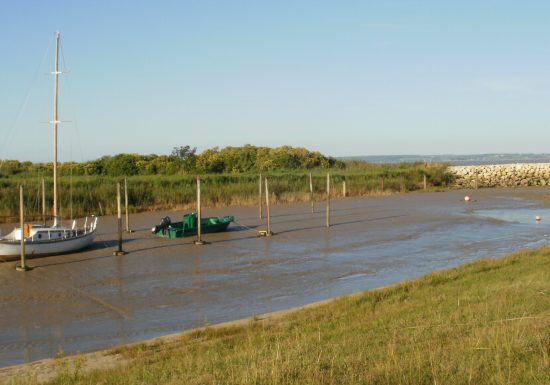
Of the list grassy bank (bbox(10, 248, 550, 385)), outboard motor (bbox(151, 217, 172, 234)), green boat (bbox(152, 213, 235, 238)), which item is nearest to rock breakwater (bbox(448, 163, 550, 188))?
green boat (bbox(152, 213, 235, 238))

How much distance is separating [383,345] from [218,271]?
511 inches

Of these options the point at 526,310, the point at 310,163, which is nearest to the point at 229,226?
the point at 526,310

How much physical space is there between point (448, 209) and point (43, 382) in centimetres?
3646

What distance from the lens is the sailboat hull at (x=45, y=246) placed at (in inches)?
857

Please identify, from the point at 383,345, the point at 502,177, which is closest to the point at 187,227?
the point at 383,345

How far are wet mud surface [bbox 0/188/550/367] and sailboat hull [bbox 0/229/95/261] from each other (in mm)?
329

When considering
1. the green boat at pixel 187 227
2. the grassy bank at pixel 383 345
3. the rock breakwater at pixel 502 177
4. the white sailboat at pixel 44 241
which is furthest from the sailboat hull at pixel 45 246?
the rock breakwater at pixel 502 177

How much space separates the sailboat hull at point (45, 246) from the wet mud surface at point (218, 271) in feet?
1.08

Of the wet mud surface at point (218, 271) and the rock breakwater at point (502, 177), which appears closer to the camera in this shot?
the wet mud surface at point (218, 271)

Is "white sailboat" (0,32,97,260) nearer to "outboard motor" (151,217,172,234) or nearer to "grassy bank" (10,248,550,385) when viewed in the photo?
"outboard motor" (151,217,172,234)

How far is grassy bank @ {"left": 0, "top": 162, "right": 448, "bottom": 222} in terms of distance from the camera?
36.5 metres

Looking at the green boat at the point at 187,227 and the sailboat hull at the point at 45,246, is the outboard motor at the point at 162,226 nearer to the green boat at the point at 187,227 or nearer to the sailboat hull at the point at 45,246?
the green boat at the point at 187,227

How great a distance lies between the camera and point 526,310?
976cm

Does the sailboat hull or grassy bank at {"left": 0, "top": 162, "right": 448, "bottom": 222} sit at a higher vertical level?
grassy bank at {"left": 0, "top": 162, "right": 448, "bottom": 222}
